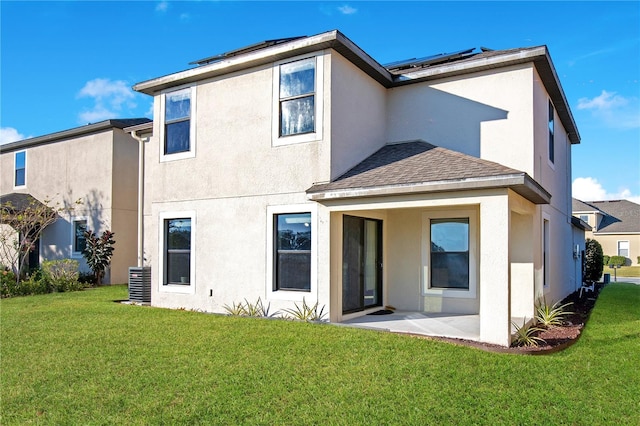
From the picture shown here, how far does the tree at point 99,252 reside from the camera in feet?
61.3

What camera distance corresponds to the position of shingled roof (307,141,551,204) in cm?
817

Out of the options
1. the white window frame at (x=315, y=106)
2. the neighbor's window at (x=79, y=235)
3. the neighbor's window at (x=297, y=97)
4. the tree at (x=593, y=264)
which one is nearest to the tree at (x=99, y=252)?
the neighbor's window at (x=79, y=235)

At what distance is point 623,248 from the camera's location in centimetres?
4444

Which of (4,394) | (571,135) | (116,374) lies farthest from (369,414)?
(571,135)

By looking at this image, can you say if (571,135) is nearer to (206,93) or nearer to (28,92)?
(206,93)

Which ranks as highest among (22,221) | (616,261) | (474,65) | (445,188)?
(474,65)

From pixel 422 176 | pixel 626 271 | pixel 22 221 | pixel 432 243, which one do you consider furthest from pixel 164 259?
pixel 626 271

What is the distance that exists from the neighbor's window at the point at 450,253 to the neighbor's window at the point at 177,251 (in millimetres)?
6374

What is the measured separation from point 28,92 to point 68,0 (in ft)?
11.9

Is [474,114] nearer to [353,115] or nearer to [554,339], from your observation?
[353,115]

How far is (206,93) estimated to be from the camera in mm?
12188

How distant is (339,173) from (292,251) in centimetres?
206

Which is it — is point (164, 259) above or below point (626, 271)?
above

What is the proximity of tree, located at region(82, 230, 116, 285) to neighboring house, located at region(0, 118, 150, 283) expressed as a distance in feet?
1.29
